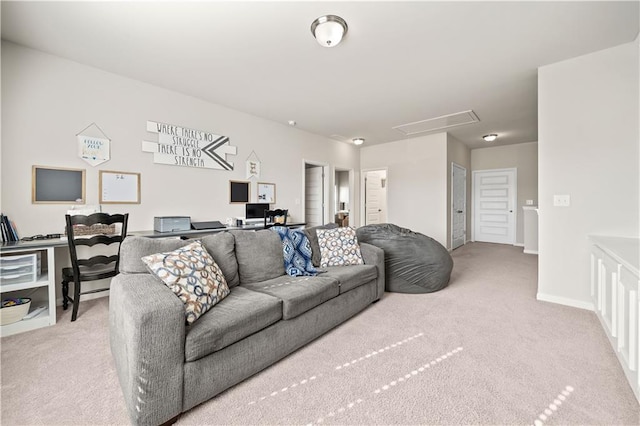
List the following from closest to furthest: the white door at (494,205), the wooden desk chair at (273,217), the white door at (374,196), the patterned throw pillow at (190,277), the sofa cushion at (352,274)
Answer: the patterned throw pillow at (190,277)
the sofa cushion at (352,274)
the wooden desk chair at (273,217)
the white door at (494,205)
the white door at (374,196)

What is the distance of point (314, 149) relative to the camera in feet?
19.3

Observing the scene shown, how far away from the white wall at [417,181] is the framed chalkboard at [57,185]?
5.59 m

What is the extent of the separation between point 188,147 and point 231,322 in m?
3.08

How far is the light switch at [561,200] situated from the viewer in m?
2.90

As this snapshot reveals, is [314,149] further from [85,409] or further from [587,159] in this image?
[85,409]

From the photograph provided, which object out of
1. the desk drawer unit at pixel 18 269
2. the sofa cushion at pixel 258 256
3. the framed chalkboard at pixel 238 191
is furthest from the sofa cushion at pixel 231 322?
the framed chalkboard at pixel 238 191

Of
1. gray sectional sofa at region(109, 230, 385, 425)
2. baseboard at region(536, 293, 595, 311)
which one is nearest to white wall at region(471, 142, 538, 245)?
baseboard at region(536, 293, 595, 311)

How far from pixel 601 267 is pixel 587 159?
116 cm

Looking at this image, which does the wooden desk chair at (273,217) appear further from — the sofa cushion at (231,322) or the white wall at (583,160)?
the white wall at (583,160)

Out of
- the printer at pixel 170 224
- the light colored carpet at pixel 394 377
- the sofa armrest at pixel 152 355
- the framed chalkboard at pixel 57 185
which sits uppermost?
the framed chalkboard at pixel 57 185

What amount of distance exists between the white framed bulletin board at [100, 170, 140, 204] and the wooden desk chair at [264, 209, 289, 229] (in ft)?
5.53

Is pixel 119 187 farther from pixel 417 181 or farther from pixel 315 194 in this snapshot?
pixel 417 181

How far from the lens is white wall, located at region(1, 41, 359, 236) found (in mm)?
2689

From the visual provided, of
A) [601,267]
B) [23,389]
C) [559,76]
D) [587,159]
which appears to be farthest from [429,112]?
[23,389]
